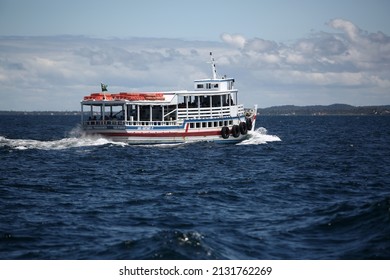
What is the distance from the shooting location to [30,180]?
108ft

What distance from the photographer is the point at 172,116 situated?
57219 mm

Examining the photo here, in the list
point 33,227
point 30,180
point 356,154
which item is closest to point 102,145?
point 30,180

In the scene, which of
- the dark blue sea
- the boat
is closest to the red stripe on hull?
the boat

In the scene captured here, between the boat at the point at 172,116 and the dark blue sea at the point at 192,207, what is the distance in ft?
29.6

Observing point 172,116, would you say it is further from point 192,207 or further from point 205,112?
point 192,207

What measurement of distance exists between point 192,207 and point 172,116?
108ft

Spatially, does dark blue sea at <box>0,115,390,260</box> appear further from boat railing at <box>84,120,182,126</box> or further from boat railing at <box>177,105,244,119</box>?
boat railing at <box>177,105,244,119</box>

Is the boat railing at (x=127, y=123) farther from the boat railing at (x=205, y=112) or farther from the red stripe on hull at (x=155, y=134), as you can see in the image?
the boat railing at (x=205, y=112)

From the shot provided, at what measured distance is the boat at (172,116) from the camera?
179ft

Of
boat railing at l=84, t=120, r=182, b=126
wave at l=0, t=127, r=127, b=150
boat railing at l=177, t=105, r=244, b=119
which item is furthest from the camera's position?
boat railing at l=177, t=105, r=244, b=119

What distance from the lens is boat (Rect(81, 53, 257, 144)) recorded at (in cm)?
5466

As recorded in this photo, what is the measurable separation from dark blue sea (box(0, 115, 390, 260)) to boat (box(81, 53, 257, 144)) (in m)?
9.02

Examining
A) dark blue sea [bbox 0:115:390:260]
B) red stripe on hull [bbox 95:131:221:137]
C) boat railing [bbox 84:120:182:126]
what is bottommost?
dark blue sea [bbox 0:115:390:260]
